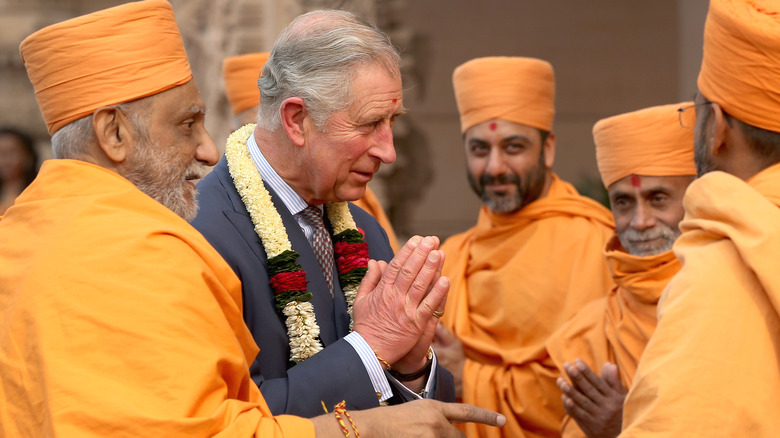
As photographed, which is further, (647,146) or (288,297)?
(647,146)

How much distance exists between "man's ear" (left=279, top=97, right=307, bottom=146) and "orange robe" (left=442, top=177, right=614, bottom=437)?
2.00 m

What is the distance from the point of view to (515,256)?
16.8ft

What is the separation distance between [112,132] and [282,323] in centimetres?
72

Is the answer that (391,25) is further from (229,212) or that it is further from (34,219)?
(34,219)

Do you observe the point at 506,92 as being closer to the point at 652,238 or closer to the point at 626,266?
the point at 652,238

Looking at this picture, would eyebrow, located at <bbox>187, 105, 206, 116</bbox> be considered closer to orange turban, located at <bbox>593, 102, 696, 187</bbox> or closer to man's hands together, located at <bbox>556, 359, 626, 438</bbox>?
man's hands together, located at <bbox>556, 359, 626, 438</bbox>

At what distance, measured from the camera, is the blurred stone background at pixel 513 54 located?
8539mm

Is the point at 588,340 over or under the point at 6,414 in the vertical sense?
A: under

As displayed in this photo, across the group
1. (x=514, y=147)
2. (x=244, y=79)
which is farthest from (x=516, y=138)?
(x=244, y=79)

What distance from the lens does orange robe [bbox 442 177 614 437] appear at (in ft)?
14.6

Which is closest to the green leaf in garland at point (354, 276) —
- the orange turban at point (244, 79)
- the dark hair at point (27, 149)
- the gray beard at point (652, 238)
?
the gray beard at point (652, 238)

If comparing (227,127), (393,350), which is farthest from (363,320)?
(227,127)

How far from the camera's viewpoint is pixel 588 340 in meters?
4.32

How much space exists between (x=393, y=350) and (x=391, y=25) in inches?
205
